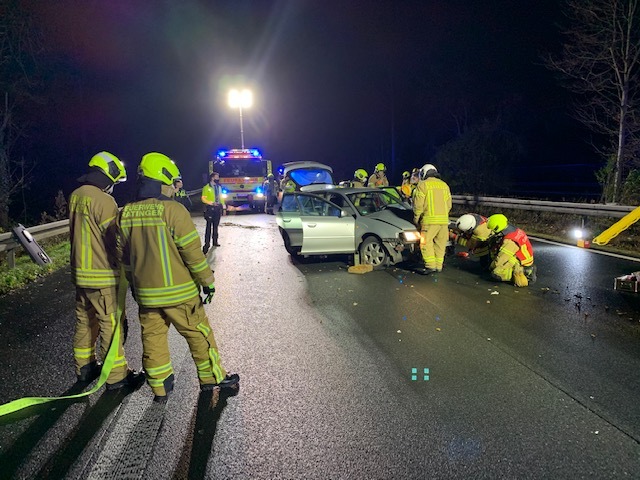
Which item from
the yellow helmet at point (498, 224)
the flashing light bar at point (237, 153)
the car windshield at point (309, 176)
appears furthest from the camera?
the flashing light bar at point (237, 153)

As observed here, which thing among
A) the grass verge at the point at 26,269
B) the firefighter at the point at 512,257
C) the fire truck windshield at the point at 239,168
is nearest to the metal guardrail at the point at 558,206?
the firefighter at the point at 512,257

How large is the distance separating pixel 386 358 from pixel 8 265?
751cm

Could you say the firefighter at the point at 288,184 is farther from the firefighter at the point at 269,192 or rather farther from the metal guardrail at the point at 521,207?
the metal guardrail at the point at 521,207

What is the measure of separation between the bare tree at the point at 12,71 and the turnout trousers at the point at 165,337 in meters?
12.8

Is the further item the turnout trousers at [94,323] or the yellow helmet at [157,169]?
the turnout trousers at [94,323]

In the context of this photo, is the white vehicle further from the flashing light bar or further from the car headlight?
the flashing light bar

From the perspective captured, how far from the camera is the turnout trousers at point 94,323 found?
12.8 feet

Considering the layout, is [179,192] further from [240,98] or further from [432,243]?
[240,98]

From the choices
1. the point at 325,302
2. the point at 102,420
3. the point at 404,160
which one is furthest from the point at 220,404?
the point at 404,160

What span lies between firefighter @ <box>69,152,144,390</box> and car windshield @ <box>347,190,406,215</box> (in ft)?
18.3

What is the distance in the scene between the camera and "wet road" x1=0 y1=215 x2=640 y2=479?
9.35ft

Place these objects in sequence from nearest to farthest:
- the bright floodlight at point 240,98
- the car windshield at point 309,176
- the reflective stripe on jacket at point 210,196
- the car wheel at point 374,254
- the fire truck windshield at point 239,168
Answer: the car wheel at point 374,254 < the reflective stripe on jacket at point 210,196 < the car windshield at point 309,176 < the fire truck windshield at point 239,168 < the bright floodlight at point 240,98

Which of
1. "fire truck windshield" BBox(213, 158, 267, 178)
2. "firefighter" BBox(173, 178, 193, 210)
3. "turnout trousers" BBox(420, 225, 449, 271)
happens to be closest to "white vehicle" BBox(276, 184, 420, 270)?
"turnout trousers" BBox(420, 225, 449, 271)

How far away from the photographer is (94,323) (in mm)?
4027
